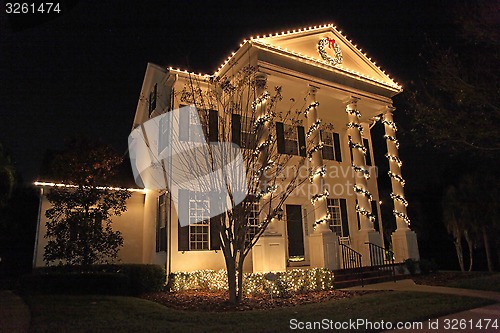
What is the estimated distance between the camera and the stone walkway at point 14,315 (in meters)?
6.21

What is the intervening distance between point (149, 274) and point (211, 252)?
7.01 feet

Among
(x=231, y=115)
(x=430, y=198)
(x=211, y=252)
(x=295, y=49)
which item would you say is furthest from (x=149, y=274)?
(x=430, y=198)

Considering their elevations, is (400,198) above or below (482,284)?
above

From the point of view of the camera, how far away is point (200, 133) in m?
9.91

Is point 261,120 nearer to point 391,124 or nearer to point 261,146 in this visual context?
point 261,146

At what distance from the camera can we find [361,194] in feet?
45.4

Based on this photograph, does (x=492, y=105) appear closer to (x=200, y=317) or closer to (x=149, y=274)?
(x=200, y=317)

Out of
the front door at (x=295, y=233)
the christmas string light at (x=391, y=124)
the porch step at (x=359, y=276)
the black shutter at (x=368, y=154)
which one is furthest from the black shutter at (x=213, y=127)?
the black shutter at (x=368, y=154)

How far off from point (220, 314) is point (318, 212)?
6065mm

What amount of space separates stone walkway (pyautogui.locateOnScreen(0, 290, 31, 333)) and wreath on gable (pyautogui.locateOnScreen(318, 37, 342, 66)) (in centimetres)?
1248

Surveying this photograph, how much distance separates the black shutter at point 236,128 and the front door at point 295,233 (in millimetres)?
5105

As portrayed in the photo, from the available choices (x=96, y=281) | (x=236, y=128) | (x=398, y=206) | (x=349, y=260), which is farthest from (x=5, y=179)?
(x=398, y=206)

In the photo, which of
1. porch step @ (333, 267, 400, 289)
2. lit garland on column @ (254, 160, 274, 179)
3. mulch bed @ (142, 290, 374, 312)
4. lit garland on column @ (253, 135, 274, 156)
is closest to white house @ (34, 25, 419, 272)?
porch step @ (333, 267, 400, 289)

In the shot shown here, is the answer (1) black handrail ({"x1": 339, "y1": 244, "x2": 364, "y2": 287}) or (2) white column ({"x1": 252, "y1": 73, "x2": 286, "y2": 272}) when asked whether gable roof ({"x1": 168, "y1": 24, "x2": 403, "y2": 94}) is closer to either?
(2) white column ({"x1": 252, "y1": 73, "x2": 286, "y2": 272})
